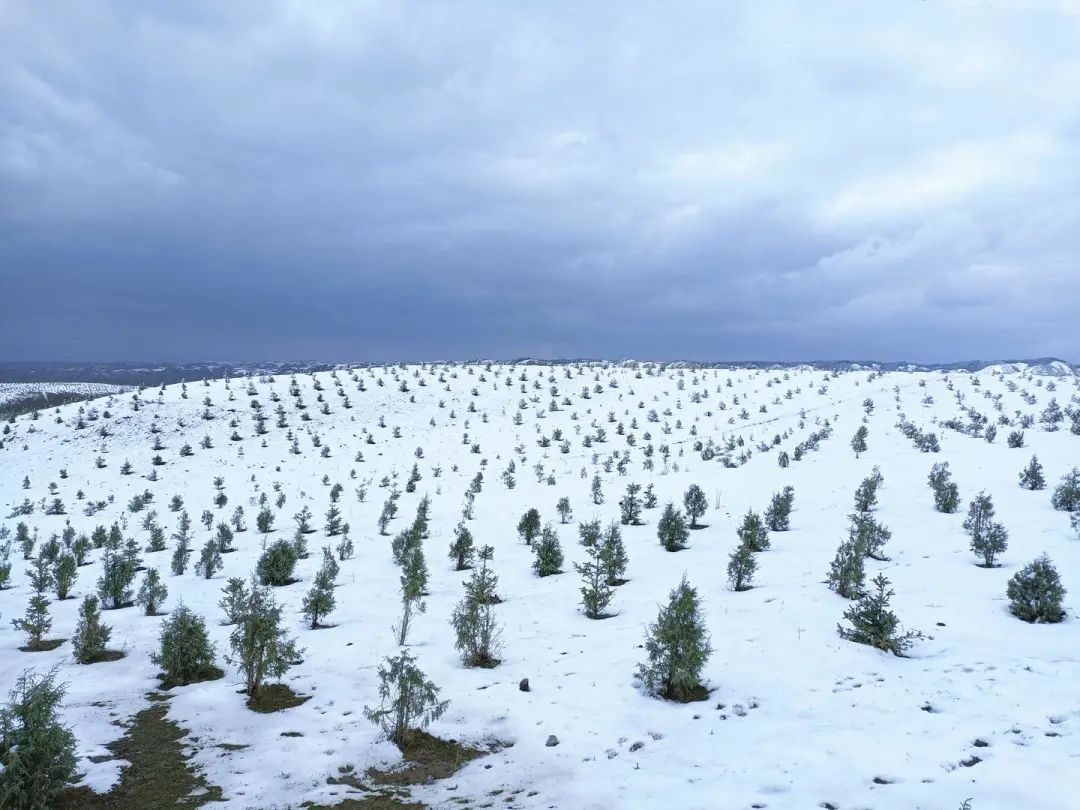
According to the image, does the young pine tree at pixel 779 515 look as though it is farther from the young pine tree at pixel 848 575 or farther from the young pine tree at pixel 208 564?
the young pine tree at pixel 208 564

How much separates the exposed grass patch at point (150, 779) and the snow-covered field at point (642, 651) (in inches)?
10.4

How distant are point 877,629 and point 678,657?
432 cm

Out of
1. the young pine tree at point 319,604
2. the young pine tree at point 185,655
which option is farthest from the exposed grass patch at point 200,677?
the young pine tree at point 319,604

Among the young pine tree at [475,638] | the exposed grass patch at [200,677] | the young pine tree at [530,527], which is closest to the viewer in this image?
the exposed grass patch at [200,677]

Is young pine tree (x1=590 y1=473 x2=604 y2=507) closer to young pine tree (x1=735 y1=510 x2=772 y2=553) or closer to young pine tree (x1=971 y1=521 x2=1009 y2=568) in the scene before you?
young pine tree (x1=735 y1=510 x2=772 y2=553)

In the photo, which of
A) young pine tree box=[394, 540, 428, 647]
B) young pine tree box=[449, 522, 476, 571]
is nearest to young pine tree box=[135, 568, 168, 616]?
young pine tree box=[394, 540, 428, 647]

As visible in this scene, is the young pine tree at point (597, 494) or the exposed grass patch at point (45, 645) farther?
the young pine tree at point (597, 494)

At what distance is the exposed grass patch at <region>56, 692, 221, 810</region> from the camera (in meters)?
8.17

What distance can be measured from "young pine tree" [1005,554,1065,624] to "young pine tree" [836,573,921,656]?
2481 mm

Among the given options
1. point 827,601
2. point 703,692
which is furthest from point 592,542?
point 703,692

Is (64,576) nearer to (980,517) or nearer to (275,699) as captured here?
(275,699)

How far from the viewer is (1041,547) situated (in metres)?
16.2

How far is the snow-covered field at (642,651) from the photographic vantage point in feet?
26.5

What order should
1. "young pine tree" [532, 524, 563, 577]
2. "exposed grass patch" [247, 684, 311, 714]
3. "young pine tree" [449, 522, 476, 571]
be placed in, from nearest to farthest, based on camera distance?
"exposed grass patch" [247, 684, 311, 714]
"young pine tree" [532, 524, 563, 577]
"young pine tree" [449, 522, 476, 571]
